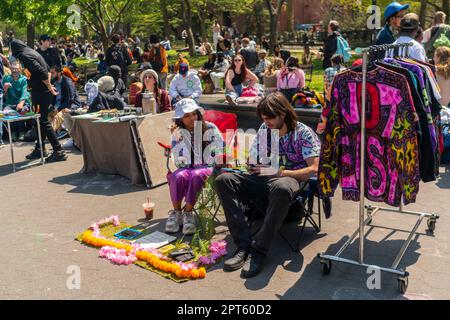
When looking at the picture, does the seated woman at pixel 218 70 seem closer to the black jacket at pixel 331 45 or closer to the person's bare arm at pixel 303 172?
the black jacket at pixel 331 45

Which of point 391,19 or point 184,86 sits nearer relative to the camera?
point 391,19

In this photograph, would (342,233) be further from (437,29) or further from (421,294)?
(437,29)

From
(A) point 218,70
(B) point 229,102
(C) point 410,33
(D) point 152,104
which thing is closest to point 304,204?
(C) point 410,33

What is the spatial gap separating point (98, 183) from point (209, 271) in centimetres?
326

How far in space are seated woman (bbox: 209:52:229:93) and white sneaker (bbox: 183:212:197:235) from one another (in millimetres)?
10170

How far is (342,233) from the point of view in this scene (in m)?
5.04

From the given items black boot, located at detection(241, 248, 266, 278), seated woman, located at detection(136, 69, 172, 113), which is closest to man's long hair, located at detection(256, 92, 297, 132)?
black boot, located at detection(241, 248, 266, 278)

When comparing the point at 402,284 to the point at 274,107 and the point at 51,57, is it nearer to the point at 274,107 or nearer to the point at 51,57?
the point at 274,107

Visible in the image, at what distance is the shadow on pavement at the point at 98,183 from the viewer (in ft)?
22.3

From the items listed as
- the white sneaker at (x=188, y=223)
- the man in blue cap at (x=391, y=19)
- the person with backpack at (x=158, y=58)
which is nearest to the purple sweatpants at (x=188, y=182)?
the white sneaker at (x=188, y=223)

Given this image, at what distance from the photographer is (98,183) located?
717 centimetres

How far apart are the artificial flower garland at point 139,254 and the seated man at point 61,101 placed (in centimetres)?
499
